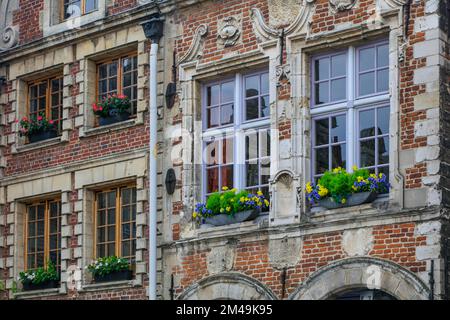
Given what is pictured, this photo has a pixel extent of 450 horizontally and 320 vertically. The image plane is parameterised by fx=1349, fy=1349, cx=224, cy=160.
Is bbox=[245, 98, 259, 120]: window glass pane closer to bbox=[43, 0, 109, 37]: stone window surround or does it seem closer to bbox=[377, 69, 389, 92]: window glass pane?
bbox=[377, 69, 389, 92]: window glass pane

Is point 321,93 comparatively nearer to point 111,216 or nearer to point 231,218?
point 231,218

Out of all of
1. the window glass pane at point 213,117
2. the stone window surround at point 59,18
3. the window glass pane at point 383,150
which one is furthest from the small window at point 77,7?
the window glass pane at point 383,150

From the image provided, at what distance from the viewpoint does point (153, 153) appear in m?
20.0

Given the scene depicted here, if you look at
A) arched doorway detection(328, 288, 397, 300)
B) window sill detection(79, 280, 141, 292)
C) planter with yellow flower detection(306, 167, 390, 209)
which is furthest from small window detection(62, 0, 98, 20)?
arched doorway detection(328, 288, 397, 300)

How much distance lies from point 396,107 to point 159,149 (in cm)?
446

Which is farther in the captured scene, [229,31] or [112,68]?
[112,68]

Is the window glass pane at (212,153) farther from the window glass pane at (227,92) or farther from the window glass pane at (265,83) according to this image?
the window glass pane at (265,83)

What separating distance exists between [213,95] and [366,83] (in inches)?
114

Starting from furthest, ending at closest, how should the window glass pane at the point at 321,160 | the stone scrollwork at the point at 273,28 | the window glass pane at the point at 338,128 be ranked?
the stone scrollwork at the point at 273,28 < the window glass pane at the point at 321,160 < the window glass pane at the point at 338,128

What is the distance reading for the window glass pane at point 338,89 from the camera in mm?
18266

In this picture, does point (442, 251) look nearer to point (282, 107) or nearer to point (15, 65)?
point (282, 107)

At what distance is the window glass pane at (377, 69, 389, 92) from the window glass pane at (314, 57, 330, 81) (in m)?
0.88

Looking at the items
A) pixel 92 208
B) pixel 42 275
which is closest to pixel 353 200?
pixel 92 208

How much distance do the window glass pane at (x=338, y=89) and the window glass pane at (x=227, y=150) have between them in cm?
192
